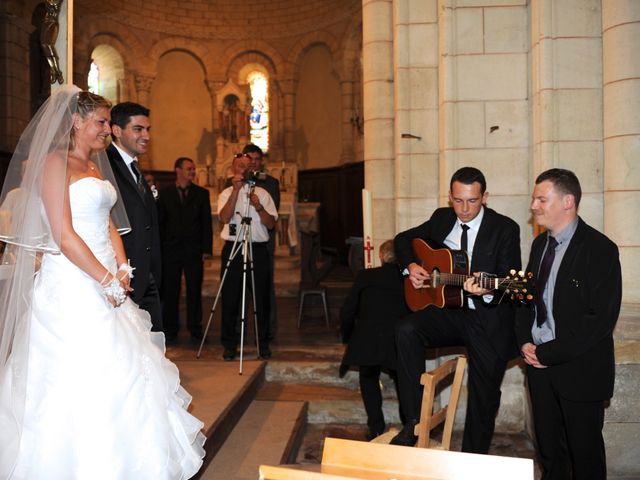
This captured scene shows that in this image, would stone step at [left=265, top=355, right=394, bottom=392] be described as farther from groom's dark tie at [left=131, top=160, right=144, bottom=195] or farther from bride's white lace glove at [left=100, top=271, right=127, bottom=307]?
bride's white lace glove at [left=100, top=271, right=127, bottom=307]

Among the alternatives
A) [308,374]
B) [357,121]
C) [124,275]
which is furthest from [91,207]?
[357,121]

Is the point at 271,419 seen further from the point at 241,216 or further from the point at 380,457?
the point at 380,457

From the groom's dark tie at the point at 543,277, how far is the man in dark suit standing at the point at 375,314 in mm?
1082

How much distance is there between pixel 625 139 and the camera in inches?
153

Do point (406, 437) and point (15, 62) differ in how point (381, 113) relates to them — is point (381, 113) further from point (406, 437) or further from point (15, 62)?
point (15, 62)

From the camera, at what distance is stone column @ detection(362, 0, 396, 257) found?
5.51 metres

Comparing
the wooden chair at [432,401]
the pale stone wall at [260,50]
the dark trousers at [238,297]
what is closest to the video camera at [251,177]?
the dark trousers at [238,297]

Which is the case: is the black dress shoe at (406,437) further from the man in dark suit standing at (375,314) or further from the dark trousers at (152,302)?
the dark trousers at (152,302)

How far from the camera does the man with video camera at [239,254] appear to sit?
5.19 m

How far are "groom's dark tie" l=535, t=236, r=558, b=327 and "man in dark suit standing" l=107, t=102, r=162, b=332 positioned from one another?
6.67 feet

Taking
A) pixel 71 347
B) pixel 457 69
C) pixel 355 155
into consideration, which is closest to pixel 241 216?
pixel 457 69

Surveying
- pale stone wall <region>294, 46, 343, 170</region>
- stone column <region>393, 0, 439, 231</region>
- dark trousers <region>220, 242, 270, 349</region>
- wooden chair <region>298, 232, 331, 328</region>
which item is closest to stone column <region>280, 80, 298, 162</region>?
pale stone wall <region>294, 46, 343, 170</region>

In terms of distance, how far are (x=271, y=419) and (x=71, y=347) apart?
77.7 inches

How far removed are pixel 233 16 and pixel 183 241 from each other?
955 cm
